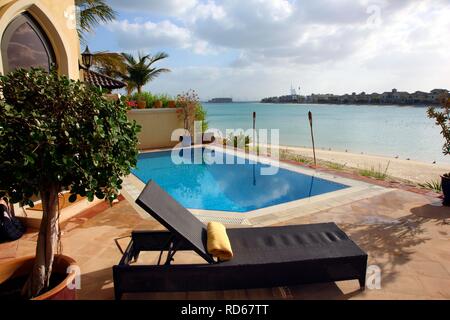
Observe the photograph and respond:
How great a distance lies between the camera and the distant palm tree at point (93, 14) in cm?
1611

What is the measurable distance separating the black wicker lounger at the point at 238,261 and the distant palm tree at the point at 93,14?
16094mm

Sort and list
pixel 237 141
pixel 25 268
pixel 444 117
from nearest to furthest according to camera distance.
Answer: pixel 25 268, pixel 444 117, pixel 237 141

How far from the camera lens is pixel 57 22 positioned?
7391 mm

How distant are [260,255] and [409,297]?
6.78 ft

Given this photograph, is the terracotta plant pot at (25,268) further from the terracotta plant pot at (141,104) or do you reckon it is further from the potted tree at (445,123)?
the terracotta plant pot at (141,104)

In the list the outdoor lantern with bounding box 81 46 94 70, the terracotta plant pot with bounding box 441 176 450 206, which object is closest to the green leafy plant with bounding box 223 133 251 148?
the outdoor lantern with bounding box 81 46 94 70

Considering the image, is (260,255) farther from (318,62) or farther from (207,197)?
(318,62)

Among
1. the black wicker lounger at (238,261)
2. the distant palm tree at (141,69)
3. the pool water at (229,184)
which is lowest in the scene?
the pool water at (229,184)

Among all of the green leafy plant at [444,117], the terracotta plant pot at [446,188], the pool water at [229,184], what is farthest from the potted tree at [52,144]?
the terracotta plant pot at [446,188]

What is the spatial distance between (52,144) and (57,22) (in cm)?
678

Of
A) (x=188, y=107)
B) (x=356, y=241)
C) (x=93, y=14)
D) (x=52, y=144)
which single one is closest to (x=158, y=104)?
(x=188, y=107)

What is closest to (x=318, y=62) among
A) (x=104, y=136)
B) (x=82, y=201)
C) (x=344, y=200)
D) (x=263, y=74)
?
(x=263, y=74)

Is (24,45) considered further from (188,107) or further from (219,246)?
(188,107)

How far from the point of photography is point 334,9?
7895 millimetres
